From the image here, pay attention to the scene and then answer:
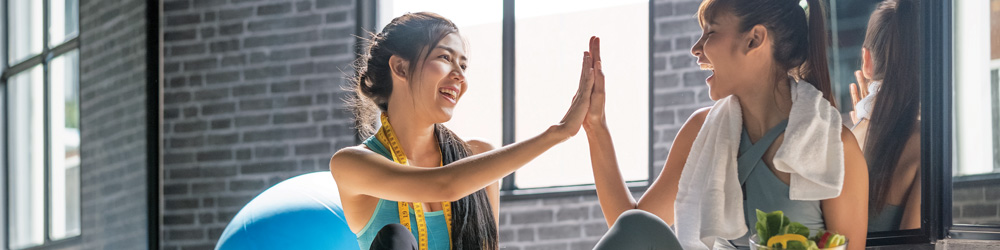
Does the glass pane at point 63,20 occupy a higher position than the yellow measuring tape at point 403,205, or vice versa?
the glass pane at point 63,20

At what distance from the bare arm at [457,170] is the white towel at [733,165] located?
292 mm

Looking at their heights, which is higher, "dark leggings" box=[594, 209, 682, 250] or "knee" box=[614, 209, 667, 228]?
"knee" box=[614, 209, 667, 228]

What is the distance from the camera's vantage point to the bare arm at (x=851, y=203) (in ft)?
6.50

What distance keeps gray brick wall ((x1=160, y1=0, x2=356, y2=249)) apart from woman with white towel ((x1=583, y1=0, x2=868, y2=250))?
304cm

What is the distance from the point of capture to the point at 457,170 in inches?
81.9

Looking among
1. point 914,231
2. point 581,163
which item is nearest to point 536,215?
point 581,163

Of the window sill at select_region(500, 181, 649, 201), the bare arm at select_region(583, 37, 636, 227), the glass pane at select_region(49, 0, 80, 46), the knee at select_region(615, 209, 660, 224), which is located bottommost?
the window sill at select_region(500, 181, 649, 201)

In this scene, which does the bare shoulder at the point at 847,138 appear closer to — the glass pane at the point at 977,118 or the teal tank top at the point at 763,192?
the teal tank top at the point at 763,192

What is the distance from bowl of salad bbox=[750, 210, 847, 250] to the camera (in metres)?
1.73

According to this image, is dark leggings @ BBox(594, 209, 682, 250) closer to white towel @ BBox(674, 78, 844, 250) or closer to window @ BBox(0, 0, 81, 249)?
white towel @ BBox(674, 78, 844, 250)

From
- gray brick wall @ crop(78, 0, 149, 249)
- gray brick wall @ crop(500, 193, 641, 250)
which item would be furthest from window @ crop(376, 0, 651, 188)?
gray brick wall @ crop(78, 0, 149, 249)

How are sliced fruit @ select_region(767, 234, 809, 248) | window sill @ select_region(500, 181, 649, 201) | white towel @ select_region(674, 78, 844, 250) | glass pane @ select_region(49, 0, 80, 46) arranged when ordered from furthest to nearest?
glass pane @ select_region(49, 0, 80, 46)
window sill @ select_region(500, 181, 649, 201)
white towel @ select_region(674, 78, 844, 250)
sliced fruit @ select_region(767, 234, 809, 248)

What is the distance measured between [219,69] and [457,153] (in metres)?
3.23

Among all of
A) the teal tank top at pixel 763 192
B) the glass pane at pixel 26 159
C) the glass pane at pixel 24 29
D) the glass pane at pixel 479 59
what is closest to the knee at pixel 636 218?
the teal tank top at pixel 763 192
